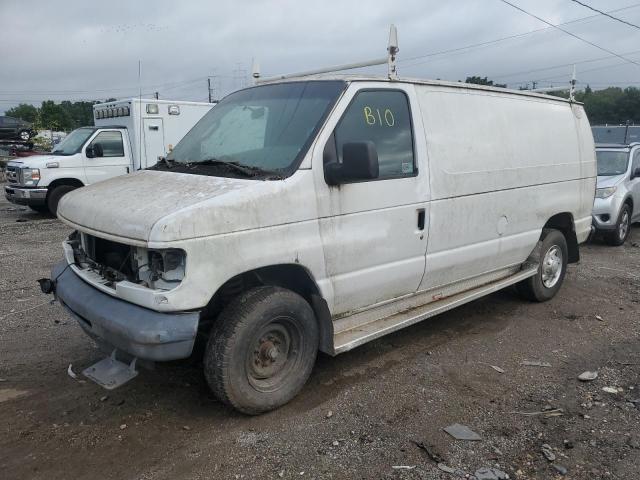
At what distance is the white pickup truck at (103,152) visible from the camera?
11.7 m

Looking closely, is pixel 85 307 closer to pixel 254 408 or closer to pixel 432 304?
pixel 254 408

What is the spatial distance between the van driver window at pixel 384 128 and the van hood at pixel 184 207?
0.59 m

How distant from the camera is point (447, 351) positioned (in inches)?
185

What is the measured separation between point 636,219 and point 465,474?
9.25m

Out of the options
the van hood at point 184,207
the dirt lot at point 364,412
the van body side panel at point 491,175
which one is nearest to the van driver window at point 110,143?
the dirt lot at point 364,412

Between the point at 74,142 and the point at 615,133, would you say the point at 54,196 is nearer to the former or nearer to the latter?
the point at 74,142

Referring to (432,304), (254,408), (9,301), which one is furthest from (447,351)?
(9,301)

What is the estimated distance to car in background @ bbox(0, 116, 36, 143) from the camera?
25.3 m

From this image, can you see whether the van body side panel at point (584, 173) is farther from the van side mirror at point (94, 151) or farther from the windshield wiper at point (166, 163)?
the van side mirror at point (94, 151)

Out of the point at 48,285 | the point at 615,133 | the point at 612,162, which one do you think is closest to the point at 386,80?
the point at 48,285

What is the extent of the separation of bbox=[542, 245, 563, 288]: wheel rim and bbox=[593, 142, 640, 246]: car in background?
377 centimetres

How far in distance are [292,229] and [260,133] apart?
36.5 inches

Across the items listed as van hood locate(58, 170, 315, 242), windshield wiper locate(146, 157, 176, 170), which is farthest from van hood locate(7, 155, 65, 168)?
van hood locate(58, 170, 315, 242)

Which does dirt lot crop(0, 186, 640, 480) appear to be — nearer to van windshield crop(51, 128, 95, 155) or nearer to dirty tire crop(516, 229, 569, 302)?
dirty tire crop(516, 229, 569, 302)
